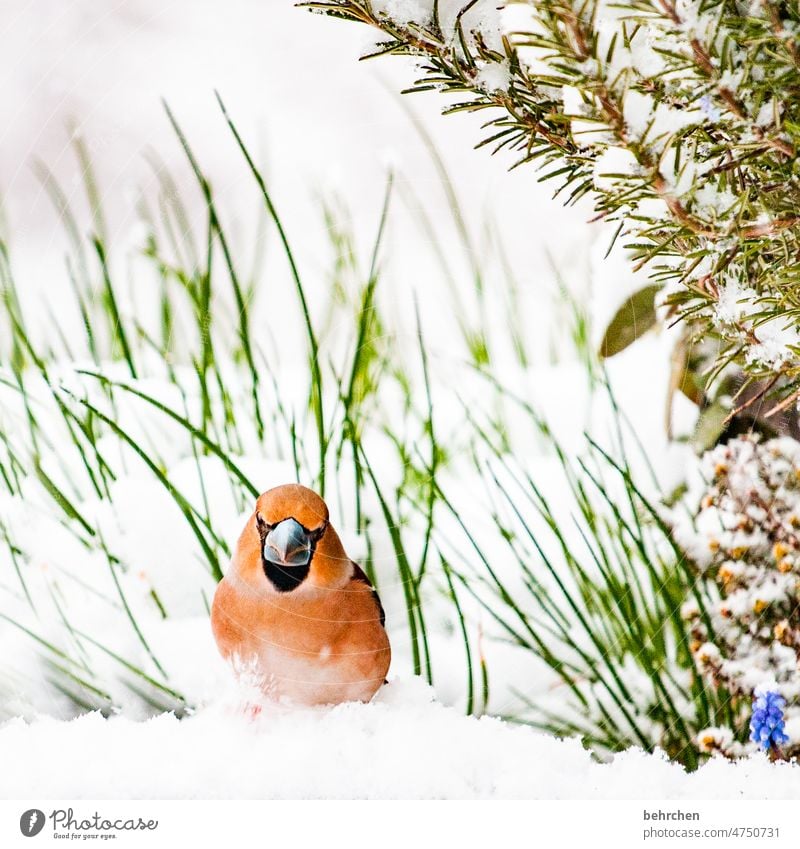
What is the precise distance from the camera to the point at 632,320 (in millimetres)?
415

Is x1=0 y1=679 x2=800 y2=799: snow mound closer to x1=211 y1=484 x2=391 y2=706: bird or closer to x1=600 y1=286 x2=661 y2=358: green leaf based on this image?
x1=211 y1=484 x2=391 y2=706: bird

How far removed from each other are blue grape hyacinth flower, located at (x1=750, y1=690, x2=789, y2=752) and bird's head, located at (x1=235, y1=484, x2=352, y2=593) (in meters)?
0.23

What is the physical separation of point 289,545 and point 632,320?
22cm

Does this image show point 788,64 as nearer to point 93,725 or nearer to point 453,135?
point 453,135

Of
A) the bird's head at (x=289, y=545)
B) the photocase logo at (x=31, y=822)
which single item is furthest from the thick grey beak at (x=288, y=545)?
the photocase logo at (x=31, y=822)

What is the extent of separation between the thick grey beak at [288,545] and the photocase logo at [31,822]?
187 mm

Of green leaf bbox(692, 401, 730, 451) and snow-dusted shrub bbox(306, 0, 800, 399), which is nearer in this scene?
snow-dusted shrub bbox(306, 0, 800, 399)

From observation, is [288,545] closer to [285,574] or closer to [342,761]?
[285,574]

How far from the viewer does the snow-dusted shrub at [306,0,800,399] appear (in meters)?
0.26

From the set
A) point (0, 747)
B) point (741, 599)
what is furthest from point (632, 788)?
point (0, 747)

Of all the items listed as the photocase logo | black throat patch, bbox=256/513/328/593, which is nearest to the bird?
black throat patch, bbox=256/513/328/593

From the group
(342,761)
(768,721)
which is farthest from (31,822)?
(768,721)

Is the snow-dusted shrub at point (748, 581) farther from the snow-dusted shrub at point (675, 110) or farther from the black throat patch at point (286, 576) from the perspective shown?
the black throat patch at point (286, 576)

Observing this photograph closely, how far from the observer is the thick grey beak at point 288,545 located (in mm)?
365
